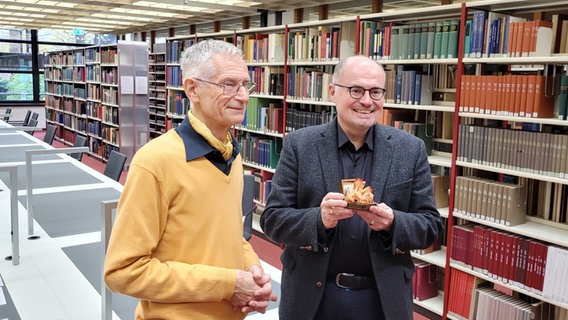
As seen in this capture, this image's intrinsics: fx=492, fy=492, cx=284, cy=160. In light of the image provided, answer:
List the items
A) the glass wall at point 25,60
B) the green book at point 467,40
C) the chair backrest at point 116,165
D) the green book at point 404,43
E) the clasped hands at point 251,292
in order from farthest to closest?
the glass wall at point 25,60 < the chair backrest at point 116,165 < the green book at point 404,43 < the green book at point 467,40 < the clasped hands at point 251,292

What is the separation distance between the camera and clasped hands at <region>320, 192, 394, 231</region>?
1.46 meters

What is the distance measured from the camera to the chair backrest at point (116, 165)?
4.79 meters

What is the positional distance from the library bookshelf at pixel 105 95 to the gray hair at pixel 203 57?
839cm

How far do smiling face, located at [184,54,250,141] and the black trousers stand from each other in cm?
68

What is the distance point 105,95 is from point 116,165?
18.8ft

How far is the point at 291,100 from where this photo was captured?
5141 millimetres

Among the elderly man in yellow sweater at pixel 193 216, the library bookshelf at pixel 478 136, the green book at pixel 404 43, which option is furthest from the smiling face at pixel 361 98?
the green book at pixel 404 43

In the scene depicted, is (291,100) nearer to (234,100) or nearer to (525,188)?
(525,188)

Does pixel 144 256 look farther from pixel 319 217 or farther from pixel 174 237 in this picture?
pixel 319 217

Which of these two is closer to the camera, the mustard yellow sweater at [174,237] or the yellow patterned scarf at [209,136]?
the mustard yellow sweater at [174,237]

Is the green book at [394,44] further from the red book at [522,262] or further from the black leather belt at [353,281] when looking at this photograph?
the black leather belt at [353,281]

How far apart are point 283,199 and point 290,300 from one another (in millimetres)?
346

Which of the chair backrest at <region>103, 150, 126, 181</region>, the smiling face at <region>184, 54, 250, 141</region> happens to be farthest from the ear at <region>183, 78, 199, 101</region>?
the chair backrest at <region>103, 150, 126, 181</region>

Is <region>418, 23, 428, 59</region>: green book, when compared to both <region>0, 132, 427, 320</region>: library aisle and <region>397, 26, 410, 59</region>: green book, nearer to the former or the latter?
<region>397, 26, 410, 59</region>: green book
